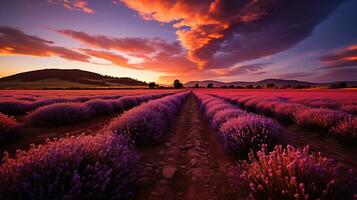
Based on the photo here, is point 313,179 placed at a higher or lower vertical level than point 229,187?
higher

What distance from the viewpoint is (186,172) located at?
3250mm

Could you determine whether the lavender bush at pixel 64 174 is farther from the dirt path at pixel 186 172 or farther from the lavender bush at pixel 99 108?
the lavender bush at pixel 99 108

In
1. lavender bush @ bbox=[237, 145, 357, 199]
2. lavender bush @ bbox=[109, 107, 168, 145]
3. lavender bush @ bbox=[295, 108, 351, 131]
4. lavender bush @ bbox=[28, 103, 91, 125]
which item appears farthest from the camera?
lavender bush @ bbox=[28, 103, 91, 125]

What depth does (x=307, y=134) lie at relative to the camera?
19.2 ft

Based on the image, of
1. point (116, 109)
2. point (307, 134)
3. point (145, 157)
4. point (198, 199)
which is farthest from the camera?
point (116, 109)

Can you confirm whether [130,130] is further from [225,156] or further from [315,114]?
[315,114]

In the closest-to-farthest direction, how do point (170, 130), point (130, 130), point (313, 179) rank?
point (313, 179) → point (130, 130) → point (170, 130)

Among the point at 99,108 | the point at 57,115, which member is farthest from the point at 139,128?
the point at 99,108

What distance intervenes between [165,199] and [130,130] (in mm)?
2234

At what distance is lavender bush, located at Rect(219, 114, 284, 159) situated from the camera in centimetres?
349

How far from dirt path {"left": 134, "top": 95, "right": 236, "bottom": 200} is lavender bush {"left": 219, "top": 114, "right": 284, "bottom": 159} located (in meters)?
0.31

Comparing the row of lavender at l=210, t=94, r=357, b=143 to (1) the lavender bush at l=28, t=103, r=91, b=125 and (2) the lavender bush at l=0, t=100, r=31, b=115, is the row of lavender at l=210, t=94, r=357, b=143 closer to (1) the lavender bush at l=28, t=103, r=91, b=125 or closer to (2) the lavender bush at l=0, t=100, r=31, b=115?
(1) the lavender bush at l=28, t=103, r=91, b=125

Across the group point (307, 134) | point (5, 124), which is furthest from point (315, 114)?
point (5, 124)

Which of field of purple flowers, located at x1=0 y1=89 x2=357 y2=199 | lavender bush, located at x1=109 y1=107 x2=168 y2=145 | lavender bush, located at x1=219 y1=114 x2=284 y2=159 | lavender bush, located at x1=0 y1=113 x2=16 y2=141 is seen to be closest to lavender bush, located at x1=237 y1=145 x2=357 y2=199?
field of purple flowers, located at x1=0 y1=89 x2=357 y2=199
